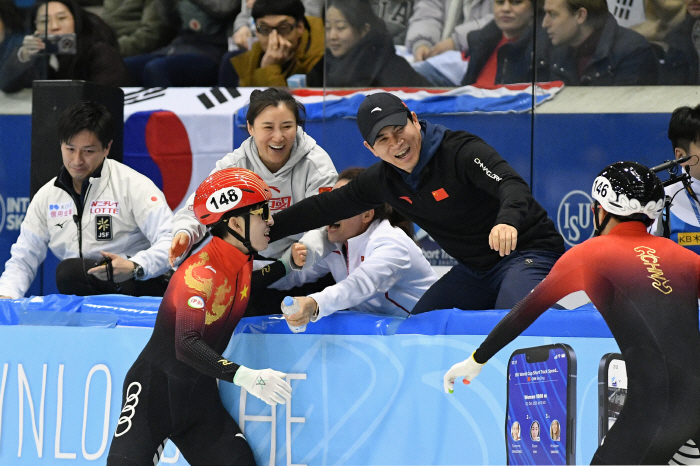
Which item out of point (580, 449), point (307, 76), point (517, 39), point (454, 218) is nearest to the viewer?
point (580, 449)

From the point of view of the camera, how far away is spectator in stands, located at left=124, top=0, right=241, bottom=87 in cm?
730

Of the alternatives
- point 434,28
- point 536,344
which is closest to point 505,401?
point 536,344

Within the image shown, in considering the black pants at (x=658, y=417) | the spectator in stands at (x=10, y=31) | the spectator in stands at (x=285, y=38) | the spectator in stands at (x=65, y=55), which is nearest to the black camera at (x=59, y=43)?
the spectator in stands at (x=65, y=55)

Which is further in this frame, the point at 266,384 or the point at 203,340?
the point at 203,340

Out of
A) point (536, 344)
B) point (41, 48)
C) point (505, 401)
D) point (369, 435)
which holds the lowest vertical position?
point (369, 435)

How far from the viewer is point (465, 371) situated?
3.04 m

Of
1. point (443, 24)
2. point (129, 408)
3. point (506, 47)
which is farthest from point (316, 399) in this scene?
point (443, 24)

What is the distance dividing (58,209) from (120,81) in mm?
2385

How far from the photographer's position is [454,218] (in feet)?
12.4

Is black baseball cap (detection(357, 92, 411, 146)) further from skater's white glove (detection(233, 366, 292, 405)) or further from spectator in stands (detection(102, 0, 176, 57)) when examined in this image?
spectator in stands (detection(102, 0, 176, 57))

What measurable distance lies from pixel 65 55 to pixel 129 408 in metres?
4.22

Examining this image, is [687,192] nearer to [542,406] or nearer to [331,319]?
[542,406]

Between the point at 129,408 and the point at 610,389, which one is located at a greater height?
the point at 610,389

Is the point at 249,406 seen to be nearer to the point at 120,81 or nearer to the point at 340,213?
the point at 340,213
